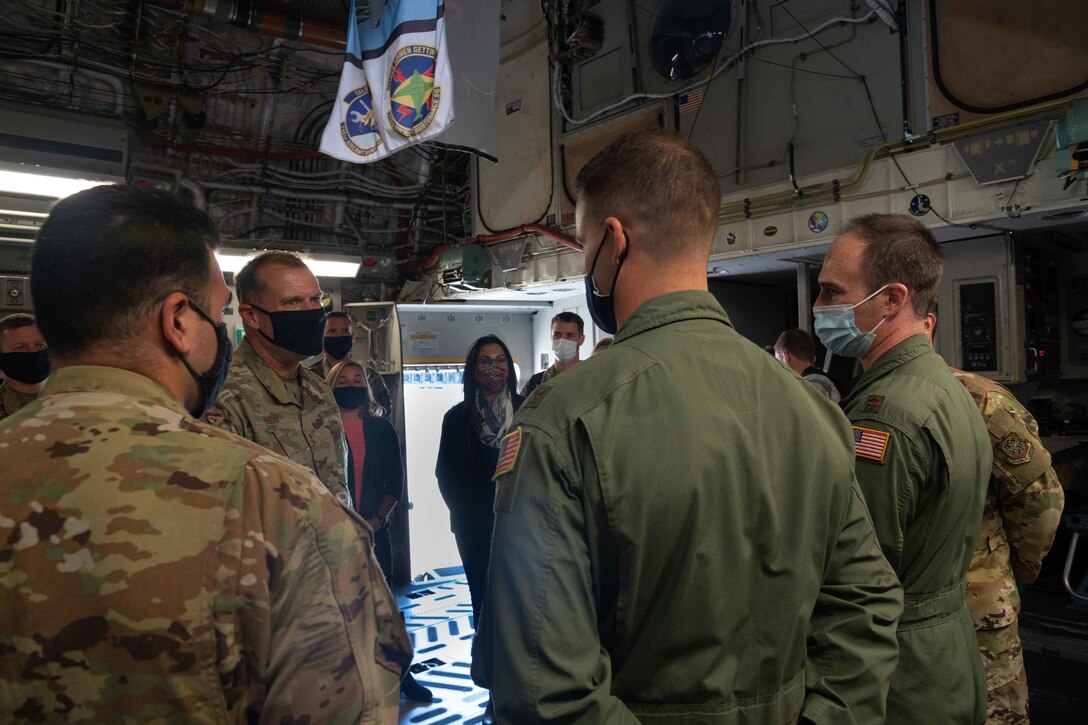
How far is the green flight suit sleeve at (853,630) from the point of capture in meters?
1.22

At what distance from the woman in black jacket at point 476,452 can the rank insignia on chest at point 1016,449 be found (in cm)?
244

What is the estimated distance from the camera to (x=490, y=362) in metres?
4.04

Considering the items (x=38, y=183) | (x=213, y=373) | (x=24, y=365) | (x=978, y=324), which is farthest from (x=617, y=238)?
(x=38, y=183)

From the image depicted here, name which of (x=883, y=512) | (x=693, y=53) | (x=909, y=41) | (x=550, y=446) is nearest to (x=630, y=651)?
(x=550, y=446)

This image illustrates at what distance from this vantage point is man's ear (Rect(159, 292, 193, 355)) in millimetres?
1052

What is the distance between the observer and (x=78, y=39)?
558 centimetres

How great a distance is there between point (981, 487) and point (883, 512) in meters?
0.35

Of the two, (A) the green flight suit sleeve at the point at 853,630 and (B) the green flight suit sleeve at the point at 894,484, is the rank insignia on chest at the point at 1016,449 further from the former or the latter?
(A) the green flight suit sleeve at the point at 853,630

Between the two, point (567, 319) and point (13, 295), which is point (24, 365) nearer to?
point (13, 295)

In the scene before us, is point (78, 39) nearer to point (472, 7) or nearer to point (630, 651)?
point (472, 7)

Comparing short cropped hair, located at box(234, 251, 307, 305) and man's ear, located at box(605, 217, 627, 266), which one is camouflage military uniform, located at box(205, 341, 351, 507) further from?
man's ear, located at box(605, 217, 627, 266)

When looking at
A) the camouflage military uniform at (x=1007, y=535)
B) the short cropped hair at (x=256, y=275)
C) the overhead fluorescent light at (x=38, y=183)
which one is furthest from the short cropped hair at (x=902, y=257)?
the overhead fluorescent light at (x=38, y=183)

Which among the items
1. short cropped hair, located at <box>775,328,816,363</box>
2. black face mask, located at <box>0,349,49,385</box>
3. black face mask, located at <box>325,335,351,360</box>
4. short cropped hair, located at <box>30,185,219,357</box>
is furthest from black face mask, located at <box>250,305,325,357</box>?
short cropped hair, located at <box>775,328,816,363</box>

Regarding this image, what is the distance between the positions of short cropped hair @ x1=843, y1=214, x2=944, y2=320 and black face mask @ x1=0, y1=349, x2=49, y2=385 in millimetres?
3516
